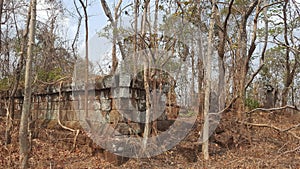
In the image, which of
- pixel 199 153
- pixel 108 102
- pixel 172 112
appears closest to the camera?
pixel 108 102

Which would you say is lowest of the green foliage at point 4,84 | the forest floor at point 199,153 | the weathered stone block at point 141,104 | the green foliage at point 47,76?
the forest floor at point 199,153

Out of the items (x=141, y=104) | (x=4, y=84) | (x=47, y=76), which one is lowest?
(x=141, y=104)

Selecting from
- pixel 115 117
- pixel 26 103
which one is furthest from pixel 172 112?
pixel 26 103

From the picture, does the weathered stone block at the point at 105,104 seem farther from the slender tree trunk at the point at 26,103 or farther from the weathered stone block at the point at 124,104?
the slender tree trunk at the point at 26,103

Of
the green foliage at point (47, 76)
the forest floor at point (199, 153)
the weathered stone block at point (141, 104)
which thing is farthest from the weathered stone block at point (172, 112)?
the green foliage at point (47, 76)

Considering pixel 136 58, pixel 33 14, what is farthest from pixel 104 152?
pixel 33 14

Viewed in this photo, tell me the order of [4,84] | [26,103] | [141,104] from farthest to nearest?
[4,84] < [141,104] < [26,103]

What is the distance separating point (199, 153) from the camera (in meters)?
5.61

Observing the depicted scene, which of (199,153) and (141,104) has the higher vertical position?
(141,104)

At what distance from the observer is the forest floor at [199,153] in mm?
4703

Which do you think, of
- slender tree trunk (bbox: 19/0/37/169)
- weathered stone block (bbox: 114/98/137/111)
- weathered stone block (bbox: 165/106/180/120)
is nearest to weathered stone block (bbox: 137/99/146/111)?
weathered stone block (bbox: 114/98/137/111)

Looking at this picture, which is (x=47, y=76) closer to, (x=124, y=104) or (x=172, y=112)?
(x=124, y=104)

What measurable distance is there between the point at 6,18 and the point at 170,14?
3.71m

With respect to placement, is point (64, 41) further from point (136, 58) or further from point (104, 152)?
point (104, 152)
